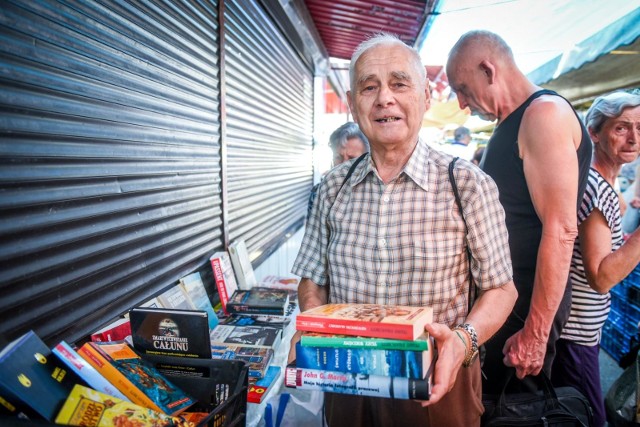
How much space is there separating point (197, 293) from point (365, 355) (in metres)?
1.55

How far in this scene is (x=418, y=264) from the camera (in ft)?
4.69

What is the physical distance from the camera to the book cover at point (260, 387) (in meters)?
1.74

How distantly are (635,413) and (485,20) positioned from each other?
4373 millimetres

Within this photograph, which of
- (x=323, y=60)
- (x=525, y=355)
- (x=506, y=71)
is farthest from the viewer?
(x=323, y=60)

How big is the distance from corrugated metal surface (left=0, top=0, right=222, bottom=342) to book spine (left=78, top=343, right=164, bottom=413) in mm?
393

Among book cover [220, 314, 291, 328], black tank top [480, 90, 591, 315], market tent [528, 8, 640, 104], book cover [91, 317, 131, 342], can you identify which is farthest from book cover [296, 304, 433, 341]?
market tent [528, 8, 640, 104]

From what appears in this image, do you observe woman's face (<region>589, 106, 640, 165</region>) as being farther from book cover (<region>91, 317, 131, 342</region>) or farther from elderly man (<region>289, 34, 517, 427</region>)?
book cover (<region>91, 317, 131, 342</region>)

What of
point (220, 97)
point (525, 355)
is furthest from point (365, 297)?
point (220, 97)

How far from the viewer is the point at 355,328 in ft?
3.60

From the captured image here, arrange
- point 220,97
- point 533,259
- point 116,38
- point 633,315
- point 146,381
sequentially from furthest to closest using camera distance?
point 633,315 < point 220,97 < point 533,259 < point 116,38 < point 146,381

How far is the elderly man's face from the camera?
1467 millimetres

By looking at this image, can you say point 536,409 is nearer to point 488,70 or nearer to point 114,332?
point 488,70

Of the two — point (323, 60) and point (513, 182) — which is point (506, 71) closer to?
point (513, 182)

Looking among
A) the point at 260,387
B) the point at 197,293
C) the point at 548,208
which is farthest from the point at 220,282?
the point at 548,208
